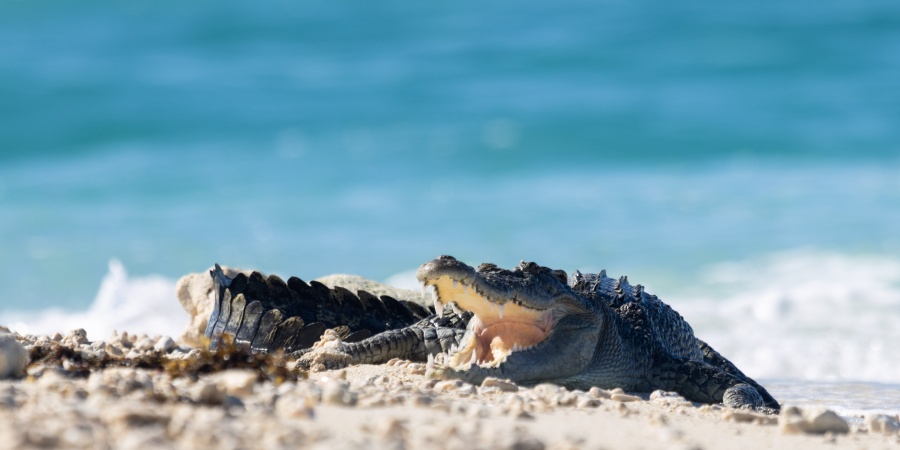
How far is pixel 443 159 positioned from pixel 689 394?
1235 centimetres

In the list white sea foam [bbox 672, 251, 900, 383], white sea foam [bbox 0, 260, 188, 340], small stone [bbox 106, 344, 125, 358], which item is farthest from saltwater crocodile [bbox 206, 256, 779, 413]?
white sea foam [bbox 0, 260, 188, 340]

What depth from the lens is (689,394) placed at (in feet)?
18.8

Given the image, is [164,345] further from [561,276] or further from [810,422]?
[810,422]

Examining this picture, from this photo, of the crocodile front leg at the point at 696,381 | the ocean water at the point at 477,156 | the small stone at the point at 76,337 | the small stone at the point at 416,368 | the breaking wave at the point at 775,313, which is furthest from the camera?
the ocean water at the point at 477,156

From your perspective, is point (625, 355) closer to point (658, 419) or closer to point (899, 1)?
point (658, 419)

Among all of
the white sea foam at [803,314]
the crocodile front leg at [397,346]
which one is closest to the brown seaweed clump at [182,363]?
the crocodile front leg at [397,346]

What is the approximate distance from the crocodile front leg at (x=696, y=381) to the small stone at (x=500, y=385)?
1.20 metres

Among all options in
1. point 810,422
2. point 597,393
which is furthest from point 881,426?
point 597,393

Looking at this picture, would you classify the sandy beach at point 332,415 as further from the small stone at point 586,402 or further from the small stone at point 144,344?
the small stone at point 144,344

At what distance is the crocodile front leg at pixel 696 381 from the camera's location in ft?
18.6

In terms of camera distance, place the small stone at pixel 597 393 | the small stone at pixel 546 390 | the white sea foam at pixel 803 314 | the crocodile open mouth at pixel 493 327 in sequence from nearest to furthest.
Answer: the small stone at pixel 546 390 < the small stone at pixel 597 393 < the crocodile open mouth at pixel 493 327 < the white sea foam at pixel 803 314

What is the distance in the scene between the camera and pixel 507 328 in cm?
544

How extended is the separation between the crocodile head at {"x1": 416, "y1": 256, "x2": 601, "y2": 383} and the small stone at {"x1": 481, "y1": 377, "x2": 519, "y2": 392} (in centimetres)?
11

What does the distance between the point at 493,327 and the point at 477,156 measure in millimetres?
12630
